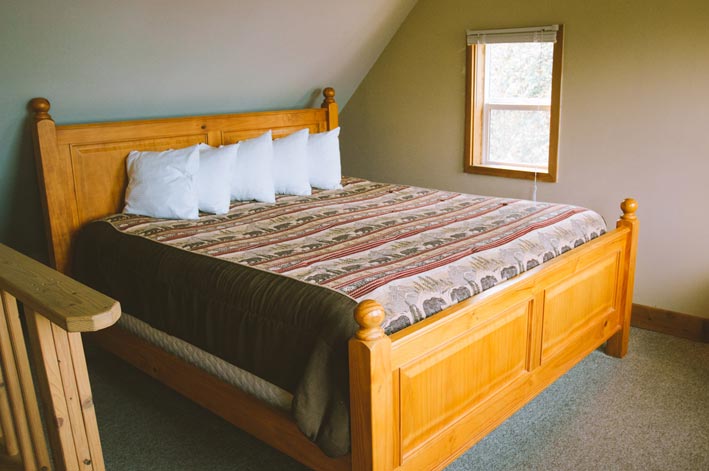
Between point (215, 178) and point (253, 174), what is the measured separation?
0.91 ft

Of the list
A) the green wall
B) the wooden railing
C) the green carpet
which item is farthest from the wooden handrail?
the green wall

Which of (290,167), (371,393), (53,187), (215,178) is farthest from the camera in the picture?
(290,167)

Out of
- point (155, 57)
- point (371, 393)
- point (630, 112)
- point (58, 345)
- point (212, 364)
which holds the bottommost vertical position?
point (212, 364)

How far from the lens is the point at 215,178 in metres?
3.38

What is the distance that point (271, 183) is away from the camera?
3.65 meters

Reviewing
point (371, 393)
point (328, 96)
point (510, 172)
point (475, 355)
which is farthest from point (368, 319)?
point (328, 96)

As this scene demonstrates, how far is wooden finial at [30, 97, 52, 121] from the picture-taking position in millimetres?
2996

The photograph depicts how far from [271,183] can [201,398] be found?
1.51m

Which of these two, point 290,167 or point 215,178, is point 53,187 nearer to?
point 215,178

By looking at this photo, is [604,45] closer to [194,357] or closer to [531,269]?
[531,269]

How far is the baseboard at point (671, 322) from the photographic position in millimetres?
3371

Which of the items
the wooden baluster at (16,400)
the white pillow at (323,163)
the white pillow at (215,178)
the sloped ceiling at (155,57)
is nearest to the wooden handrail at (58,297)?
the wooden baluster at (16,400)

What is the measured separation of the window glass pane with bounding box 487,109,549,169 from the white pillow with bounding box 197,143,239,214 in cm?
170

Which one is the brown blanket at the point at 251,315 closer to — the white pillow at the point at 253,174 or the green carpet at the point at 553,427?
the green carpet at the point at 553,427
